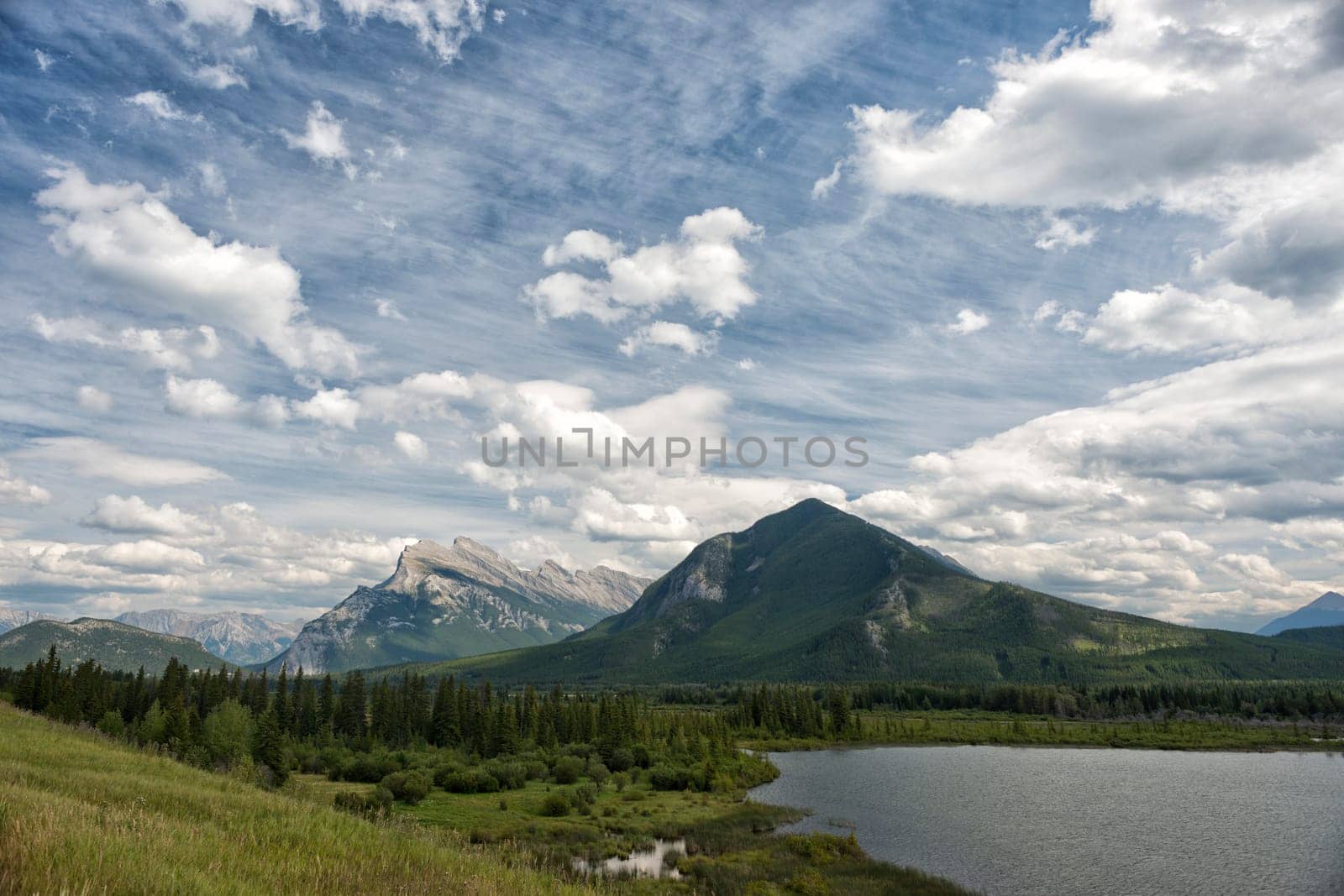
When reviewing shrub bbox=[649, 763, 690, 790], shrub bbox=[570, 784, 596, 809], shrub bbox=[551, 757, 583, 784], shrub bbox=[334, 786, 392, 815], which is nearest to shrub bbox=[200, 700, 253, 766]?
shrub bbox=[334, 786, 392, 815]

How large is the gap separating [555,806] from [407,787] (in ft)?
59.1

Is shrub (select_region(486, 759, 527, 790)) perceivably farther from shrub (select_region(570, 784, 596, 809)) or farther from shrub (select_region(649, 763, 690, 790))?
shrub (select_region(649, 763, 690, 790))

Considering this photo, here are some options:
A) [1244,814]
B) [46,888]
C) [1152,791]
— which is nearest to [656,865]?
[46,888]

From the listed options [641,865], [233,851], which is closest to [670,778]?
[641,865]

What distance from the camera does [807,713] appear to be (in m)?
198

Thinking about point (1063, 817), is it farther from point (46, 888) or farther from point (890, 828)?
point (46, 888)

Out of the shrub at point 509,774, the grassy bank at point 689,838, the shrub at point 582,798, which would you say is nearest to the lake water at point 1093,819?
the grassy bank at point 689,838

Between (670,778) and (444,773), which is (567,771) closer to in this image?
(670,778)

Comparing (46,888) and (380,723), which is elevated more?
(46,888)

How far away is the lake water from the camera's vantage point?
6028 cm

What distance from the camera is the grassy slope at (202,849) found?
38.9 ft

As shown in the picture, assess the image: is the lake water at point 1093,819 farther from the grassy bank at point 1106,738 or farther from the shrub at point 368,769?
the shrub at point 368,769

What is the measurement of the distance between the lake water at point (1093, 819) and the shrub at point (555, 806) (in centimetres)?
2650

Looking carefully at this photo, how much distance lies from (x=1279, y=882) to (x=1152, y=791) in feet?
171
